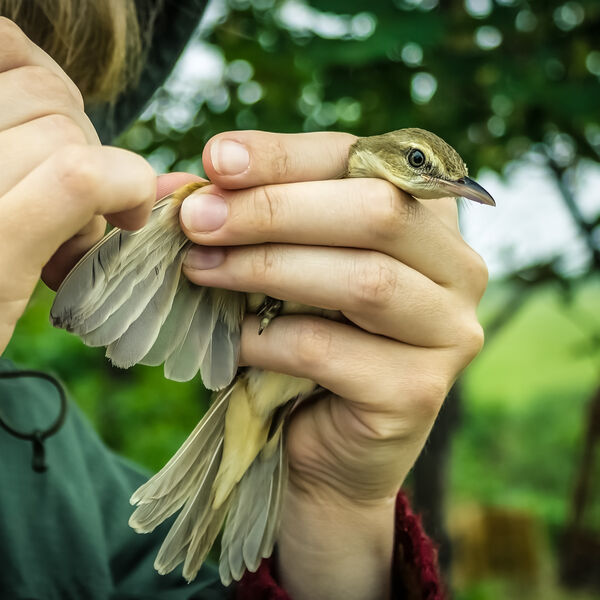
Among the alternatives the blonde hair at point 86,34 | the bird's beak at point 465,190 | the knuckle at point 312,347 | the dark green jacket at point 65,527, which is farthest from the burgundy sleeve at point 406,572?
the blonde hair at point 86,34

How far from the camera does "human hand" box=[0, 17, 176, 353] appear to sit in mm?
843

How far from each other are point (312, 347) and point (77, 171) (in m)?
0.59

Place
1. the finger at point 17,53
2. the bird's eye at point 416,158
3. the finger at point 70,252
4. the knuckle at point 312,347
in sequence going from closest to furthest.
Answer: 1. the finger at point 17,53
2. the finger at point 70,252
3. the knuckle at point 312,347
4. the bird's eye at point 416,158

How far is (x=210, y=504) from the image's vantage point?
5.31 feet

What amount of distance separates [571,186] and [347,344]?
2.91 metres

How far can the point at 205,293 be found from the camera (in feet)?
4.37

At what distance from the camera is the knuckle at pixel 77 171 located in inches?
33.1

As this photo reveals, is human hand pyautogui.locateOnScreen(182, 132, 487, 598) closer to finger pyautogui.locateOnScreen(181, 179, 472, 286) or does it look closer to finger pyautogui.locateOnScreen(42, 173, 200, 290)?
finger pyautogui.locateOnScreen(181, 179, 472, 286)

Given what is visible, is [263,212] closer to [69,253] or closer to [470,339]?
[69,253]

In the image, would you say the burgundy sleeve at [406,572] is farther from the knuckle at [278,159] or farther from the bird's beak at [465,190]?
the knuckle at [278,159]

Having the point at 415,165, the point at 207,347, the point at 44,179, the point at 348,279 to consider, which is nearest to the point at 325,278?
the point at 348,279

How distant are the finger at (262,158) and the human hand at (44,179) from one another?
22cm

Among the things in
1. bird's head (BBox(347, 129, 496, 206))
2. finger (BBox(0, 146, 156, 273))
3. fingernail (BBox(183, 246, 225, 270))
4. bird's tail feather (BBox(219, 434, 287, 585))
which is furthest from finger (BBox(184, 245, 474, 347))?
bird's tail feather (BBox(219, 434, 287, 585))

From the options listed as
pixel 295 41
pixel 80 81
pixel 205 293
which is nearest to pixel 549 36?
pixel 295 41
